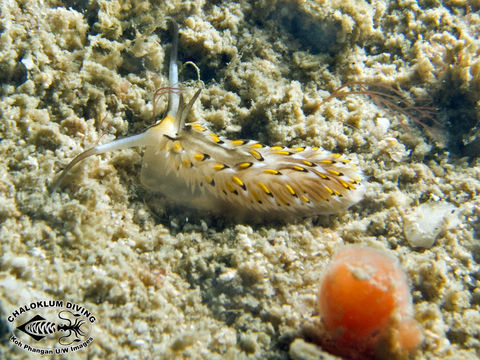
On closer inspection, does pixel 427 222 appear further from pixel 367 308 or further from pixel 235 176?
pixel 235 176

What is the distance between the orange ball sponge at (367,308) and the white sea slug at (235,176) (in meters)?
1.02

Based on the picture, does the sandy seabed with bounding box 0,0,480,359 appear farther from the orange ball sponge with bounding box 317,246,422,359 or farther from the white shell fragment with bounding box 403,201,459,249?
the orange ball sponge with bounding box 317,246,422,359

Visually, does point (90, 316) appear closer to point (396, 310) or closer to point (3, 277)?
point (3, 277)

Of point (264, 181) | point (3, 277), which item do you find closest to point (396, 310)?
point (264, 181)

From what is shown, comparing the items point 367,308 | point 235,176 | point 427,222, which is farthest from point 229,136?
point 367,308

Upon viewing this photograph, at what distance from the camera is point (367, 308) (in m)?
2.11

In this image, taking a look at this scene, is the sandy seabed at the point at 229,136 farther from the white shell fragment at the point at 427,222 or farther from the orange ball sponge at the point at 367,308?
the orange ball sponge at the point at 367,308

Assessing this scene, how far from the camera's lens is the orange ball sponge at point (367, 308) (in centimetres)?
211

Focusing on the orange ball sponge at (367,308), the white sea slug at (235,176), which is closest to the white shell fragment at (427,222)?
the white sea slug at (235,176)

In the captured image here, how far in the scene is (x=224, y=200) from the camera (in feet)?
10.8

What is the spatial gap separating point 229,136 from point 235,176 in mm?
814

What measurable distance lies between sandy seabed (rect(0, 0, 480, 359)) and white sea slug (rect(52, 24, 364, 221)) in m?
0.16

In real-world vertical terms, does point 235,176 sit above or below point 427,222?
below

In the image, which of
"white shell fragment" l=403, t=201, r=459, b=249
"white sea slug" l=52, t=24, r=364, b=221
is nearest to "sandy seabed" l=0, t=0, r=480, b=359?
"white shell fragment" l=403, t=201, r=459, b=249
